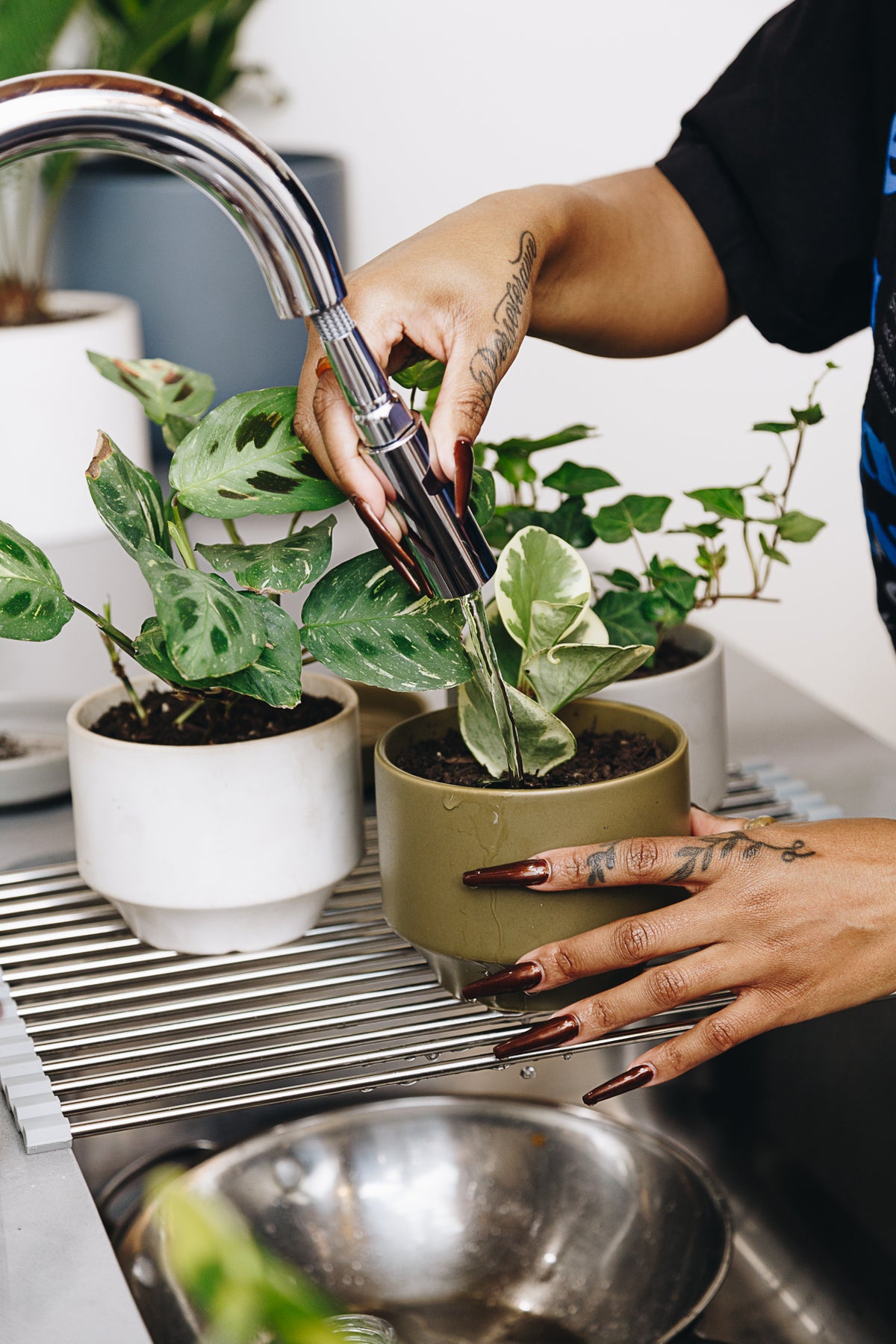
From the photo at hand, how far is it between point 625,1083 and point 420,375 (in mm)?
331

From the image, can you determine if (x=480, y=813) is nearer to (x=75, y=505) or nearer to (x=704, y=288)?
(x=704, y=288)

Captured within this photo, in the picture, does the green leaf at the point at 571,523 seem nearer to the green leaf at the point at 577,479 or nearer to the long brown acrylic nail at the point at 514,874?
the green leaf at the point at 577,479

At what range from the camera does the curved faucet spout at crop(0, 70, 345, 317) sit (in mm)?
399

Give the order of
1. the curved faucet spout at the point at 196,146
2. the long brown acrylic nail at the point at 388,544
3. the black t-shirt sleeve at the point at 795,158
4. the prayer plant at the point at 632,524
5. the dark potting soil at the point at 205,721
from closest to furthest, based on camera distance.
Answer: the curved faucet spout at the point at 196,146 < the long brown acrylic nail at the point at 388,544 < the dark potting soil at the point at 205,721 < the prayer plant at the point at 632,524 < the black t-shirt sleeve at the point at 795,158

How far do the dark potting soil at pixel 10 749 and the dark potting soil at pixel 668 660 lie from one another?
390 mm

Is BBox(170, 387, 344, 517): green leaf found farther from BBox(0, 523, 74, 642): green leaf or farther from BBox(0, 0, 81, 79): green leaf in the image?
BBox(0, 0, 81, 79): green leaf

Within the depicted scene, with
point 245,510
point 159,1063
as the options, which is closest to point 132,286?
point 245,510

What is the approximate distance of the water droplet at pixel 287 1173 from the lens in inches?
25.0

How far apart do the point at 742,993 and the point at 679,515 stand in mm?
1373

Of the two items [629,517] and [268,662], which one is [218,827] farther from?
[629,517]

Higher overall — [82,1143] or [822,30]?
[822,30]

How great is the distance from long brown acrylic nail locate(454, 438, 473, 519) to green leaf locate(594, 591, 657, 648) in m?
0.20

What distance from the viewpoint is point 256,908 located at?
621 millimetres

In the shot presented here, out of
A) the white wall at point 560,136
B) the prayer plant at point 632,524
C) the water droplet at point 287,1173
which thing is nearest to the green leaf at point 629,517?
the prayer plant at point 632,524
